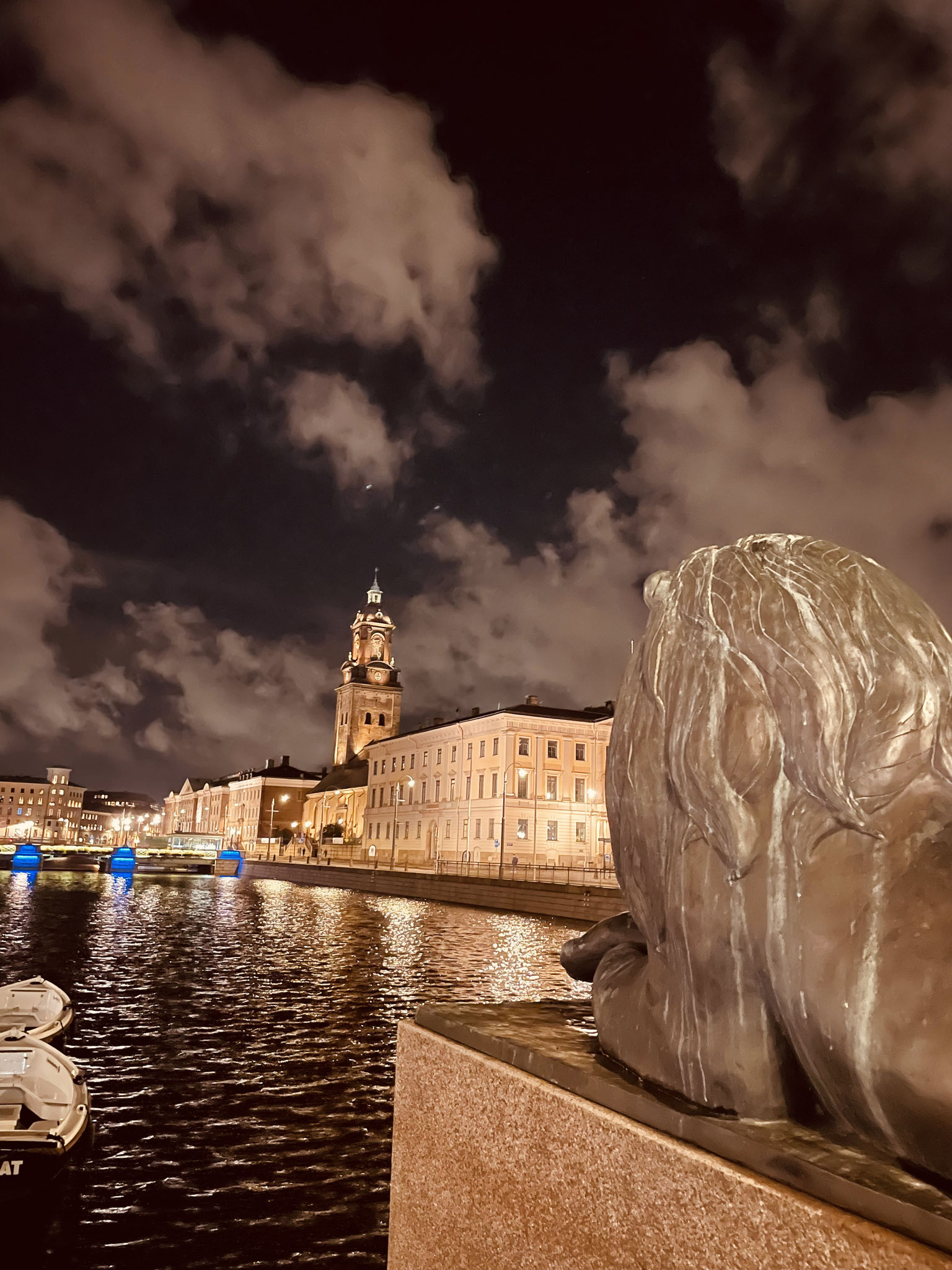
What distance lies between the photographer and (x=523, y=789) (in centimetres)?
6594

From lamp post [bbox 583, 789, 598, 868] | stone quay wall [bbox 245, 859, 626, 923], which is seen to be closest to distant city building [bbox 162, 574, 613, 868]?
lamp post [bbox 583, 789, 598, 868]

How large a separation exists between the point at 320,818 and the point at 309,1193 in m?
106

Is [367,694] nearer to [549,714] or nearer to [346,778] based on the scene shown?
[346,778]

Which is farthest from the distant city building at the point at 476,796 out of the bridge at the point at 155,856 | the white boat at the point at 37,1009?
the white boat at the point at 37,1009

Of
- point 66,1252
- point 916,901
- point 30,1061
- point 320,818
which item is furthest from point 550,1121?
point 320,818

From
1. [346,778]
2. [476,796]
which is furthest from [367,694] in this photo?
[476,796]

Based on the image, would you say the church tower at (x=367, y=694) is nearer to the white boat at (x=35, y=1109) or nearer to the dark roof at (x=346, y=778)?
the dark roof at (x=346, y=778)

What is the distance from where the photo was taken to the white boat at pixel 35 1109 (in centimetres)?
680

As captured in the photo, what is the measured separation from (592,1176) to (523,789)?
6424 centimetres

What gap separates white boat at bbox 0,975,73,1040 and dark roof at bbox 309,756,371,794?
288 ft

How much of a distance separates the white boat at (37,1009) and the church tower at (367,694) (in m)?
104

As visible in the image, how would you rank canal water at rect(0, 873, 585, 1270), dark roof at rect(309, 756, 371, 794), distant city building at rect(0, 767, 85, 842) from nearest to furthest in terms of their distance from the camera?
1. canal water at rect(0, 873, 585, 1270)
2. dark roof at rect(309, 756, 371, 794)
3. distant city building at rect(0, 767, 85, 842)

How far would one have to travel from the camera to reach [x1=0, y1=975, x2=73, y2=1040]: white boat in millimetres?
10164

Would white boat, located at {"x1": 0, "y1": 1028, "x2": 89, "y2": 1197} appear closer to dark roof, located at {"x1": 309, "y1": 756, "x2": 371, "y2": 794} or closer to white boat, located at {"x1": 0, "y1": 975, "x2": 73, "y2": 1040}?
white boat, located at {"x1": 0, "y1": 975, "x2": 73, "y2": 1040}
